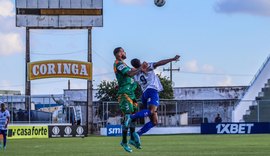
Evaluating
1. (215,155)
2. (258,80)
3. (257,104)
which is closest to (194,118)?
(258,80)

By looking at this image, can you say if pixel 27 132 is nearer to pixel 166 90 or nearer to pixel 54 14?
pixel 54 14

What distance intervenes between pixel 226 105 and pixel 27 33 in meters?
26.7

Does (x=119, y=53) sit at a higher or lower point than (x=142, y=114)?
higher

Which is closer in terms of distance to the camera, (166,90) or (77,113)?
(77,113)

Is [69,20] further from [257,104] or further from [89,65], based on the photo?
[257,104]

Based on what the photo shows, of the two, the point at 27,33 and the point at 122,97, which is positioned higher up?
the point at 27,33

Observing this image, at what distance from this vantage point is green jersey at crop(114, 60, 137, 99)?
1783 cm

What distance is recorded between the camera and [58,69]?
62500mm

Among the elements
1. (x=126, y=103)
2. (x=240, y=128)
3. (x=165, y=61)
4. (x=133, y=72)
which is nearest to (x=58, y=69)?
(x=240, y=128)

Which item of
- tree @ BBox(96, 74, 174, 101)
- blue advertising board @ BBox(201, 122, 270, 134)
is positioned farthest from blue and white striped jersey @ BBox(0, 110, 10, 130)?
tree @ BBox(96, 74, 174, 101)

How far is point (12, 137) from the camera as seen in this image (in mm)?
48812

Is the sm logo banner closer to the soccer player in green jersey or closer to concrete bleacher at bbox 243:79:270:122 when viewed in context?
concrete bleacher at bbox 243:79:270:122

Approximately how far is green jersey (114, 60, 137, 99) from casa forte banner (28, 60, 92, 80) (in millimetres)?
44295

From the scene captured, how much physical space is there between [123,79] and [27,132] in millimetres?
32711
